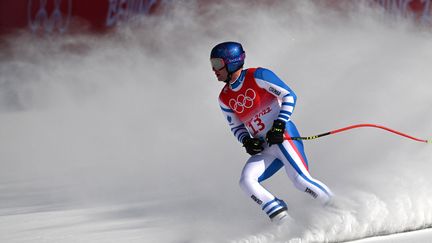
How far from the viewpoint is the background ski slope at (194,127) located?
535 cm

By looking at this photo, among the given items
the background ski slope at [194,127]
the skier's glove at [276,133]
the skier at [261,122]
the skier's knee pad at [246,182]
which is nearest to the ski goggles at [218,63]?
the skier at [261,122]

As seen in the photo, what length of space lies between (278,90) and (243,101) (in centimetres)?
24

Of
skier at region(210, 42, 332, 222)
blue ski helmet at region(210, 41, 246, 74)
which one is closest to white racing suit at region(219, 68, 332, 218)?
skier at region(210, 42, 332, 222)

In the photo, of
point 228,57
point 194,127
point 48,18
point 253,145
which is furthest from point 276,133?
point 48,18

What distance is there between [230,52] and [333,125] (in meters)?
2.84

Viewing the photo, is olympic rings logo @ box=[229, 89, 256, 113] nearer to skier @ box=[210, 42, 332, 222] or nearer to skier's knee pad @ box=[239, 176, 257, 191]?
skier @ box=[210, 42, 332, 222]

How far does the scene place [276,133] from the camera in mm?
4969

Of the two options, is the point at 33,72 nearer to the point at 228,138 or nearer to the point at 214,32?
the point at 214,32

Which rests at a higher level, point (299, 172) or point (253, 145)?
point (253, 145)

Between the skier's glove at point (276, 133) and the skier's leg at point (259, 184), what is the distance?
0.16 meters

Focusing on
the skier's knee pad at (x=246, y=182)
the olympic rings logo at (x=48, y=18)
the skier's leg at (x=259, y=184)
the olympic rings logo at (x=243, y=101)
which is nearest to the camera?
the skier's leg at (x=259, y=184)

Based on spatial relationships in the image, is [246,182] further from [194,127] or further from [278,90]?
[194,127]

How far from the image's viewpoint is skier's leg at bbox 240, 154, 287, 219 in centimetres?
483

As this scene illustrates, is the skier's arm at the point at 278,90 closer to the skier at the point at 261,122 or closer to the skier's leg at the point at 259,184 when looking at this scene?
the skier at the point at 261,122
